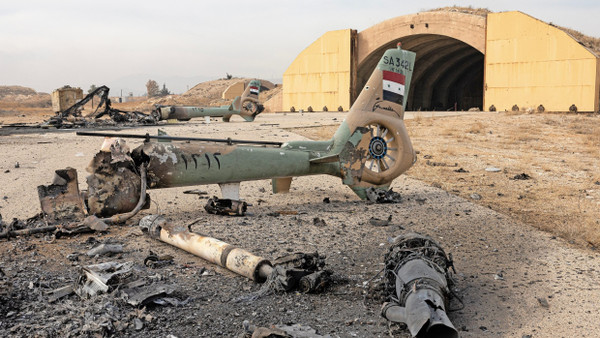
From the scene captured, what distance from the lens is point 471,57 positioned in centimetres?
4031

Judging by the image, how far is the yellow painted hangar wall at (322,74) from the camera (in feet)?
110

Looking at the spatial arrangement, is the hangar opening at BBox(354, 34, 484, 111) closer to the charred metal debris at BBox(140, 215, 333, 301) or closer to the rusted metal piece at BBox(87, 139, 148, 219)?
the rusted metal piece at BBox(87, 139, 148, 219)

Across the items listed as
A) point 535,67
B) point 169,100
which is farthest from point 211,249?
point 169,100

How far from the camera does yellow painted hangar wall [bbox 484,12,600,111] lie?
25906mm

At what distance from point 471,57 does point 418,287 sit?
40.1 m

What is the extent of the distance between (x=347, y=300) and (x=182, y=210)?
3.94 meters

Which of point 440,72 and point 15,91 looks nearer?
point 440,72

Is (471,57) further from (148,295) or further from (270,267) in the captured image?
(148,295)

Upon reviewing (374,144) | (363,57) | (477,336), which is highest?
Answer: (363,57)

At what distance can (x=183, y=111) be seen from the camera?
83.8 feet

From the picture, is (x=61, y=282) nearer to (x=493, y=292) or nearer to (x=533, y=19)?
(x=493, y=292)

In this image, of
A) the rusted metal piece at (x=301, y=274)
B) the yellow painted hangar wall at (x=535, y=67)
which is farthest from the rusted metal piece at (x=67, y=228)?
the yellow painted hangar wall at (x=535, y=67)

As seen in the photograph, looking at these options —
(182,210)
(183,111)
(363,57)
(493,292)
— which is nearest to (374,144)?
(182,210)

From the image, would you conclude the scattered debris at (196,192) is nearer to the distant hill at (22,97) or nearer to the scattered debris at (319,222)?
the scattered debris at (319,222)
